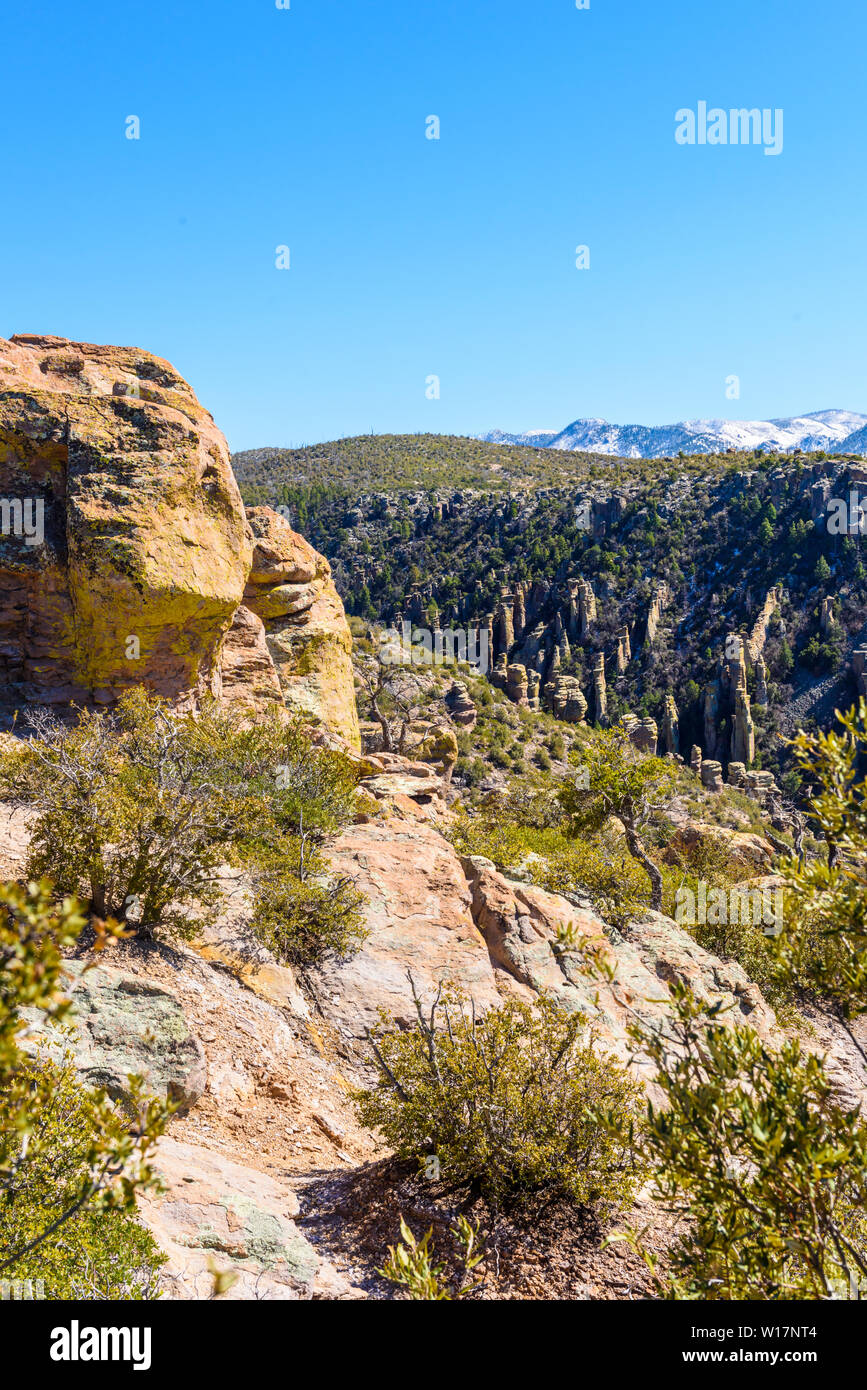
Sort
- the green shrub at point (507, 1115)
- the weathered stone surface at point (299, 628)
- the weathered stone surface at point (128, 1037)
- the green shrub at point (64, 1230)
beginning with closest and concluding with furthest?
the green shrub at point (64, 1230)
the green shrub at point (507, 1115)
the weathered stone surface at point (128, 1037)
the weathered stone surface at point (299, 628)

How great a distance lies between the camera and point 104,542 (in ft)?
47.2

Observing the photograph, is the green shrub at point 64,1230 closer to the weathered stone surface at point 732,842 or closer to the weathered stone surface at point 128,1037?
the weathered stone surface at point 128,1037

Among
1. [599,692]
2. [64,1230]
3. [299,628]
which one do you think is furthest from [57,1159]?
[599,692]

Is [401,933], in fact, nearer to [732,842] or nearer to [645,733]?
[732,842]

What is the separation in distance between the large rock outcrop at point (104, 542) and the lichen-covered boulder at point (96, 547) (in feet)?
0.08

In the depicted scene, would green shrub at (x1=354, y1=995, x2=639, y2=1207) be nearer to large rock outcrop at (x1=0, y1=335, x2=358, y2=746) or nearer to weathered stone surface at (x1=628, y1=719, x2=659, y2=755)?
large rock outcrop at (x1=0, y1=335, x2=358, y2=746)

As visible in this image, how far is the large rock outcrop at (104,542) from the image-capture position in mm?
14617

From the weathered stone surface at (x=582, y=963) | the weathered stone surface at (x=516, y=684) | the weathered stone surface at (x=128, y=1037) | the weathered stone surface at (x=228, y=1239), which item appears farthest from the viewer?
the weathered stone surface at (x=516, y=684)

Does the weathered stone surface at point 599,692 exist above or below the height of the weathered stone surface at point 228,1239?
below

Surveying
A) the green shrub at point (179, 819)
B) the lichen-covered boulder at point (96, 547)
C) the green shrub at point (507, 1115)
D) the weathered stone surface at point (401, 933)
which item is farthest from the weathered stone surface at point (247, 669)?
the green shrub at point (507, 1115)

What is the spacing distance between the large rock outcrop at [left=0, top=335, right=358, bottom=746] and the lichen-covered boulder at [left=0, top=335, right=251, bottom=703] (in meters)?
0.02

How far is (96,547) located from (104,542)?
0.18m

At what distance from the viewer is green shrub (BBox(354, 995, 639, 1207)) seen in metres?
5.88
